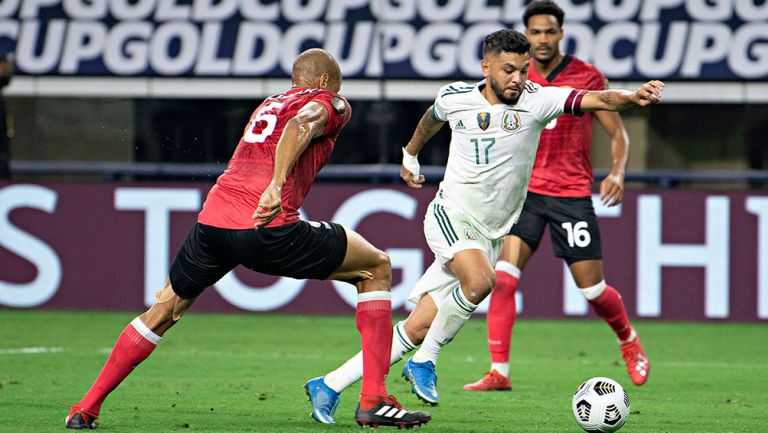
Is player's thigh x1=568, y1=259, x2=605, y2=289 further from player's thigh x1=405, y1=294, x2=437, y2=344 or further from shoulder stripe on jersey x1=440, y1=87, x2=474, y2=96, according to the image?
shoulder stripe on jersey x1=440, y1=87, x2=474, y2=96

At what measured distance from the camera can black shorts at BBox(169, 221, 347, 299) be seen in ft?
20.6

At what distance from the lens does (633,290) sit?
1262 cm

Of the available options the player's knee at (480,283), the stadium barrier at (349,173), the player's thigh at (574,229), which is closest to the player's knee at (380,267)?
the player's knee at (480,283)

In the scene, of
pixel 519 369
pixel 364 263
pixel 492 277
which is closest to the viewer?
pixel 364 263

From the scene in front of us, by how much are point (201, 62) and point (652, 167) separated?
4694 mm

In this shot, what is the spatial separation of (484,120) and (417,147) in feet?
2.06

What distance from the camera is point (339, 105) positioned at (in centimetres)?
637

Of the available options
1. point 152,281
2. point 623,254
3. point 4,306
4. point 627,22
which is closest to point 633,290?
point 623,254

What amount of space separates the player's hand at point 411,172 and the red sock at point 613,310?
168 cm

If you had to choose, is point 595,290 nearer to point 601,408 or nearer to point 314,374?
point 314,374

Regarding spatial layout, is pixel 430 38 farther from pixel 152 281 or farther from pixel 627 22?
pixel 152 281

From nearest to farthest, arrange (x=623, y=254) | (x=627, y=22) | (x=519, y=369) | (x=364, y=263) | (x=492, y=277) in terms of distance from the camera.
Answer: (x=364, y=263) → (x=492, y=277) → (x=519, y=369) → (x=623, y=254) → (x=627, y=22)

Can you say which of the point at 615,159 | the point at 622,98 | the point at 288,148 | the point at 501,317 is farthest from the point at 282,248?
the point at 615,159

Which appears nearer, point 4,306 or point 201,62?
point 4,306
